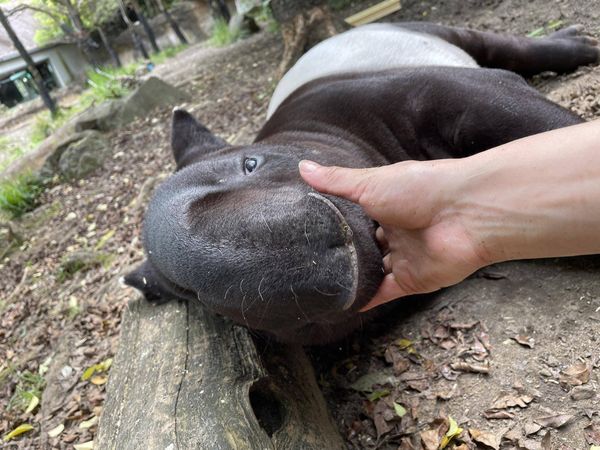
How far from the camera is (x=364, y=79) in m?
3.52

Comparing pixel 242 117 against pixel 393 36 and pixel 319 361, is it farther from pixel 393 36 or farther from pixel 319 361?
pixel 319 361

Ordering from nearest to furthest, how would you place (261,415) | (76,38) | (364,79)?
(261,415) → (364,79) → (76,38)

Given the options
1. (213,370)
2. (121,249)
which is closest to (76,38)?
(121,249)

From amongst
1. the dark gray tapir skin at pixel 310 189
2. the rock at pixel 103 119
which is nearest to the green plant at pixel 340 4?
the rock at pixel 103 119

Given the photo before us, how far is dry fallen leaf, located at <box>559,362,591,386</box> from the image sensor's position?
202cm

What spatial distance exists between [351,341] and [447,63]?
7.76 feet

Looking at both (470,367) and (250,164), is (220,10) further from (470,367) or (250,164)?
(470,367)

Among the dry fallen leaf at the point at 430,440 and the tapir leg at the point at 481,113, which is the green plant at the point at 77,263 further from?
the dry fallen leaf at the point at 430,440

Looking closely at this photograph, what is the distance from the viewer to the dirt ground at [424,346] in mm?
2096

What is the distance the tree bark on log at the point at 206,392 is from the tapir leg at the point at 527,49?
122 inches

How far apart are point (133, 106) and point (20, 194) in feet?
8.96

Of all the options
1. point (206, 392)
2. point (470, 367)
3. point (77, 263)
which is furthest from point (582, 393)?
point (77, 263)

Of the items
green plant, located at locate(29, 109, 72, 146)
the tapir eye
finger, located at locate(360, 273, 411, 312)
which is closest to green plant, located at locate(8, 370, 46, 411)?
the tapir eye

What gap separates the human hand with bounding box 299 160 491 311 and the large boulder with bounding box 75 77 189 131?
8.55 m
